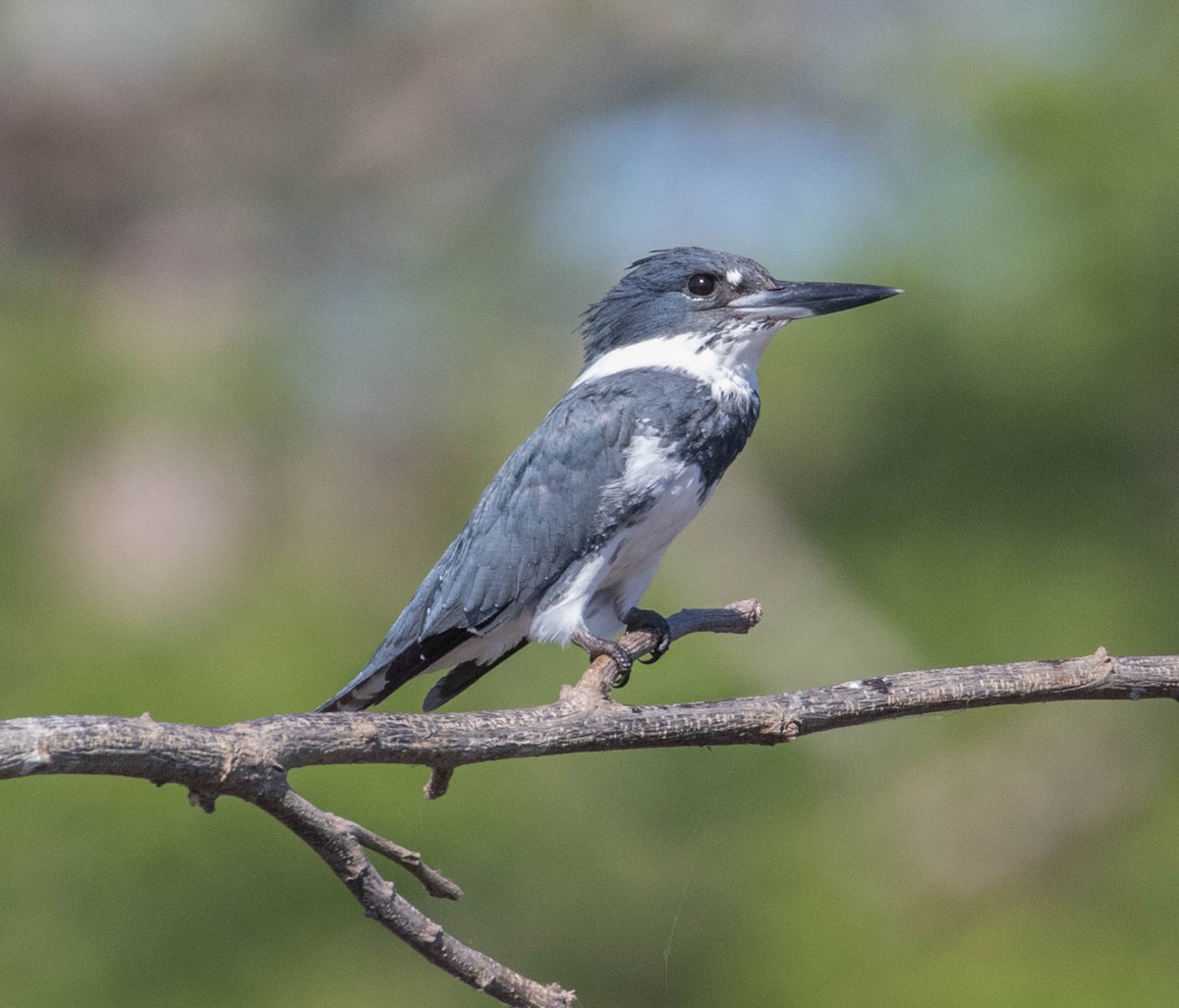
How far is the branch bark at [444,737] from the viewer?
1.23 m

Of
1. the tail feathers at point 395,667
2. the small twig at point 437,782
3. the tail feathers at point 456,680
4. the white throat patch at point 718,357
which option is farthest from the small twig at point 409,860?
the white throat patch at point 718,357

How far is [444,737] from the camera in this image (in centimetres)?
141

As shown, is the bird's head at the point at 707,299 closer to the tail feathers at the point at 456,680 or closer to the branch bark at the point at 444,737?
the tail feathers at the point at 456,680

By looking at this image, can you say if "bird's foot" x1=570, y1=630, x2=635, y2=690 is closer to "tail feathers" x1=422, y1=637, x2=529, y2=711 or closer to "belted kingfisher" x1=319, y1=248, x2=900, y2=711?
"belted kingfisher" x1=319, y1=248, x2=900, y2=711

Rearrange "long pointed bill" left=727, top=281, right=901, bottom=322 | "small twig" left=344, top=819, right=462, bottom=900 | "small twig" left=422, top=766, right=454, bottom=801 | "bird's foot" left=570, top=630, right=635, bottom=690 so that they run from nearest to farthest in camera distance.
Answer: "small twig" left=344, top=819, right=462, bottom=900, "small twig" left=422, top=766, right=454, bottom=801, "bird's foot" left=570, top=630, right=635, bottom=690, "long pointed bill" left=727, top=281, right=901, bottom=322

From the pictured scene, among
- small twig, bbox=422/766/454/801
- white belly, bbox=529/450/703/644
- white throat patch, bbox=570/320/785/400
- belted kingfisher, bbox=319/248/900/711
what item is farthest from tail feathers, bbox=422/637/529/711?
small twig, bbox=422/766/454/801

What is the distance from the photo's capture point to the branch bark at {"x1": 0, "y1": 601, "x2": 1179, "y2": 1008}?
1.23 m

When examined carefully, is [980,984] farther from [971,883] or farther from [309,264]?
[309,264]

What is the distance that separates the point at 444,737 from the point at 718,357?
3.33 feet

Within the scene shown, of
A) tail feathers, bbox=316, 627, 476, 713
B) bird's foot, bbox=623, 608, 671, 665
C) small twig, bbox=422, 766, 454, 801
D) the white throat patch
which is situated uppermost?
the white throat patch

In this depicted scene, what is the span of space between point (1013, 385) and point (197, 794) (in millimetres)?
2782

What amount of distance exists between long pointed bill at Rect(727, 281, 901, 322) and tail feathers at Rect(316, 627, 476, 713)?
0.68 metres

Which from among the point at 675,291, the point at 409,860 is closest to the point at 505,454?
the point at 675,291

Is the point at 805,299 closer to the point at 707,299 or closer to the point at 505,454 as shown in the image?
the point at 707,299
